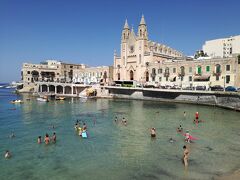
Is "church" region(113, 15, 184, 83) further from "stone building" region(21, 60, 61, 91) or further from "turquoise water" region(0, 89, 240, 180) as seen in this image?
"turquoise water" region(0, 89, 240, 180)

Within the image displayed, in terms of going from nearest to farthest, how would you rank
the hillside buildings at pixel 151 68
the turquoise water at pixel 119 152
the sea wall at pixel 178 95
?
the turquoise water at pixel 119 152 → the sea wall at pixel 178 95 → the hillside buildings at pixel 151 68

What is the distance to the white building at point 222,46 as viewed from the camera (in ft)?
349

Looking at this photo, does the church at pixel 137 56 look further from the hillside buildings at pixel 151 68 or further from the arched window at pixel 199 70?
the arched window at pixel 199 70

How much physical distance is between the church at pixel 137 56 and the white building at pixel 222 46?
28692mm

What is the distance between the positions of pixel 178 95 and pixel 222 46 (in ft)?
200

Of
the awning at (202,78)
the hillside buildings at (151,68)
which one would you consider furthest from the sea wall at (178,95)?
the awning at (202,78)

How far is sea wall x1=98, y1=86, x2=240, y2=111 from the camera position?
164 ft

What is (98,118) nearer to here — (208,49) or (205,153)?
(205,153)

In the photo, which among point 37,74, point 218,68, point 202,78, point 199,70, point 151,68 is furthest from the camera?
point 37,74

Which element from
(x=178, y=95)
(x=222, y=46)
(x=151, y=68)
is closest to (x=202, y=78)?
(x=178, y=95)

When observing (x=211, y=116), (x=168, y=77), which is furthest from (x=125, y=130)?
(x=168, y=77)

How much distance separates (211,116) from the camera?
41094mm

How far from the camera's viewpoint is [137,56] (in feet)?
281

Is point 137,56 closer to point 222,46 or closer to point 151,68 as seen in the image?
point 151,68
